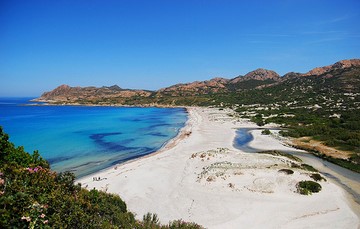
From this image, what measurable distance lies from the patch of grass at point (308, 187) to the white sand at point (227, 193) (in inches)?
14.1

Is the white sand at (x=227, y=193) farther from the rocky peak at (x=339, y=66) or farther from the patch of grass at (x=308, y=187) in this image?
the rocky peak at (x=339, y=66)

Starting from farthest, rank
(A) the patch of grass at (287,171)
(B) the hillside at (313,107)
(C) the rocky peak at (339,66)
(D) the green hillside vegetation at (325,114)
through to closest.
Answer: (C) the rocky peak at (339,66), (D) the green hillside vegetation at (325,114), (B) the hillside at (313,107), (A) the patch of grass at (287,171)

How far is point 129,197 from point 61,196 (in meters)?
11.1

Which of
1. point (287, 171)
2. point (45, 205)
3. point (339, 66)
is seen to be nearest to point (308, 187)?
point (287, 171)

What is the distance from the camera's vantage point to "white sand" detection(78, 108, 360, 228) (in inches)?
602

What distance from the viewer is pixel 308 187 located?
19250 mm

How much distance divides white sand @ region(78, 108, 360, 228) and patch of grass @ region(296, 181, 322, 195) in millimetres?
359

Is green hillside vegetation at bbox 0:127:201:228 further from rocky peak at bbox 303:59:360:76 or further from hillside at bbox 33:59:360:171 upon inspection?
rocky peak at bbox 303:59:360:76

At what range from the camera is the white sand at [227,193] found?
15.3 metres

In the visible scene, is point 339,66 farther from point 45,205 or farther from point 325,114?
point 45,205

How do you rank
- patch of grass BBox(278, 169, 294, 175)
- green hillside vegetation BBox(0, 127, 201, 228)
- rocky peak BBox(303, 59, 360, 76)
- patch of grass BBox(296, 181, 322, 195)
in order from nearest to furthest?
green hillside vegetation BBox(0, 127, 201, 228) < patch of grass BBox(296, 181, 322, 195) < patch of grass BBox(278, 169, 294, 175) < rocky peak BBox(303, 59, 360, 76)

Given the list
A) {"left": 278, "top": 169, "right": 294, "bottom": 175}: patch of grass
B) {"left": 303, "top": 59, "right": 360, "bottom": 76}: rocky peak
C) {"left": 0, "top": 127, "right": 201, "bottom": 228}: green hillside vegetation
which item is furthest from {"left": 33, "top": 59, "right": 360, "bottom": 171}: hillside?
{"left": 0, "top": 127, "right": 201, "bottom": 228}: green hillside vegetation

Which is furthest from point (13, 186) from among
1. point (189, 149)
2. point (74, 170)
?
point (189, 149)

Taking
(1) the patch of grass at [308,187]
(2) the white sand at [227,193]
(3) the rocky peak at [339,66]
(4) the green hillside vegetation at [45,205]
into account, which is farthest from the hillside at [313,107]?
(4) the green hillside vegetation at [45,205]
